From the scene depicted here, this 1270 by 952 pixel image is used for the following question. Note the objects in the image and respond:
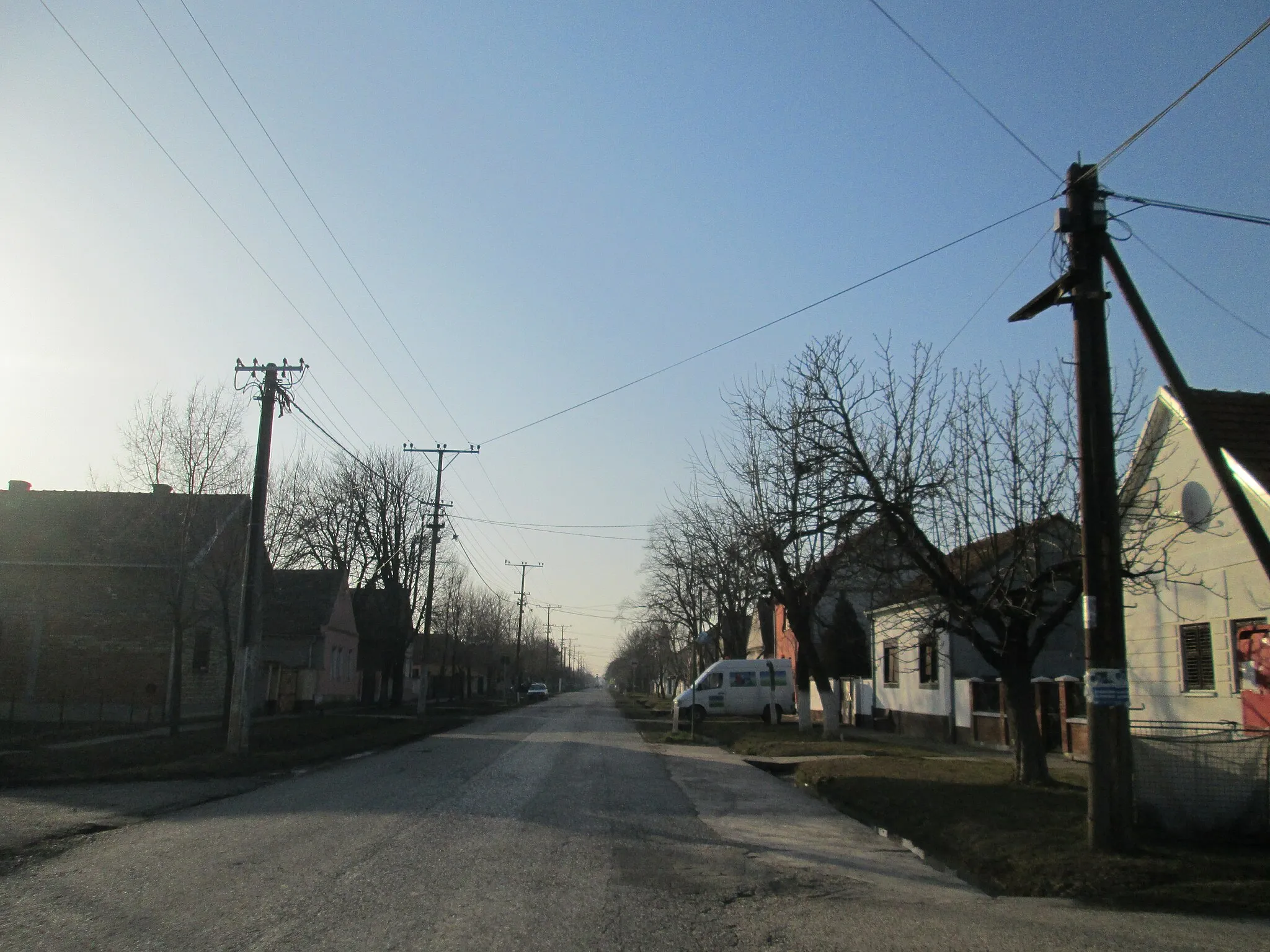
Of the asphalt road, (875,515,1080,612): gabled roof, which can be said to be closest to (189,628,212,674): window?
the asphalt road

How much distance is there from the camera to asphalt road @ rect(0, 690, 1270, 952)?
21.7 ft

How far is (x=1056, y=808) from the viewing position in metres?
12.0

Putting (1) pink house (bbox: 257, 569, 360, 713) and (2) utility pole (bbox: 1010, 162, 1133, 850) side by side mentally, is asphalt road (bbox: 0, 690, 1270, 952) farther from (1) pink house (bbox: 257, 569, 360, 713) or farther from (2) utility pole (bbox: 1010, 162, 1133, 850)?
(1) pink house (bbox: 257, 569, 360, 713)

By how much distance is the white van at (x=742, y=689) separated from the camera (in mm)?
41438

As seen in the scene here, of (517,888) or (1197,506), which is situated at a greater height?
(1197,506)

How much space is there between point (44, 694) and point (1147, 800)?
32931 mm

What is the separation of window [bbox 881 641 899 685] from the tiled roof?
53.3ft

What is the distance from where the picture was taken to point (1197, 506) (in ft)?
55.3

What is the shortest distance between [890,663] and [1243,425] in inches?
754

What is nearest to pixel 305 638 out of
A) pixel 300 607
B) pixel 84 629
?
A: pixel 300 607

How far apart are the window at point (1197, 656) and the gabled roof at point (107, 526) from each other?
65.8 feet

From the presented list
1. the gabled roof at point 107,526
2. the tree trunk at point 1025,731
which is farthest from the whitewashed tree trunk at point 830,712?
the gabled roof at point 107,526

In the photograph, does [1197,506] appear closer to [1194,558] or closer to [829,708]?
[1194,558]

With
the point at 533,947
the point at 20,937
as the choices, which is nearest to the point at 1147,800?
the point at 533,947
